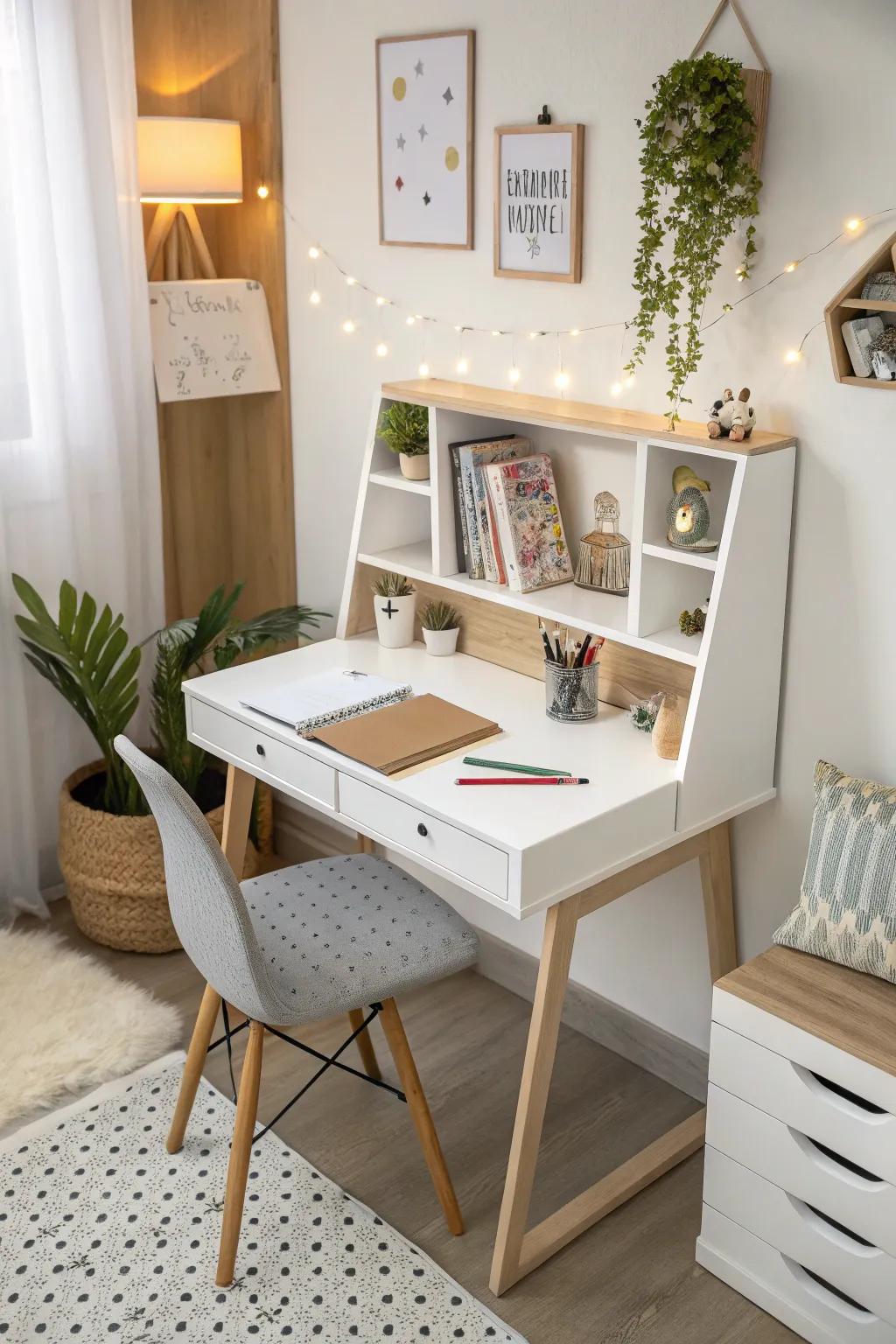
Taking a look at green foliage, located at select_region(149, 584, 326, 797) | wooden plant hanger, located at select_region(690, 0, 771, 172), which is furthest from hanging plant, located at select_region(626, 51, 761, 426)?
green foliage, located at select_region(149, 584, 326, 797)

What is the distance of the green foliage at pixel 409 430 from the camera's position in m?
2.46

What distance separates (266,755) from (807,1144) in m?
1.10

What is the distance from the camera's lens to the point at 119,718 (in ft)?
9.36

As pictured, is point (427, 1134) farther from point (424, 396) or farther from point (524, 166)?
point (524, 166)

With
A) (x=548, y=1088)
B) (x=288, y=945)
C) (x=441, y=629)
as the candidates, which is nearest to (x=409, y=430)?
(x=441, y=629)

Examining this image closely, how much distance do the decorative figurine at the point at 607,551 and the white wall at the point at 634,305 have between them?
19 cm

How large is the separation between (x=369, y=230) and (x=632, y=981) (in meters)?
1.64

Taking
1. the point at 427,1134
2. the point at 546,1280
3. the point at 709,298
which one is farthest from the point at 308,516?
the point at 546,1280

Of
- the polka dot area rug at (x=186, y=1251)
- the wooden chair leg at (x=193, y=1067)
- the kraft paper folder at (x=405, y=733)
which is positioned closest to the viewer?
the polka dot area rug at (x=186, y=1251)

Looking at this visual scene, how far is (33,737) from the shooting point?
3078mm

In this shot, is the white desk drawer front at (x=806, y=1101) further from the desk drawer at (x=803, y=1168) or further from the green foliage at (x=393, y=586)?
the green foliage at (x=393, y=586)

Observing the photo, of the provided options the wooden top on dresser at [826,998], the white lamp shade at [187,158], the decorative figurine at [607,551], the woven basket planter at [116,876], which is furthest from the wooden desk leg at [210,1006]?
the white lamp shade at [187,158]

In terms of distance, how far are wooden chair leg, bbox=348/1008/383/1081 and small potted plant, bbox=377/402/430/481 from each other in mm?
1048

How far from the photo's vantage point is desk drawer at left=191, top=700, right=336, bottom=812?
220 cm
